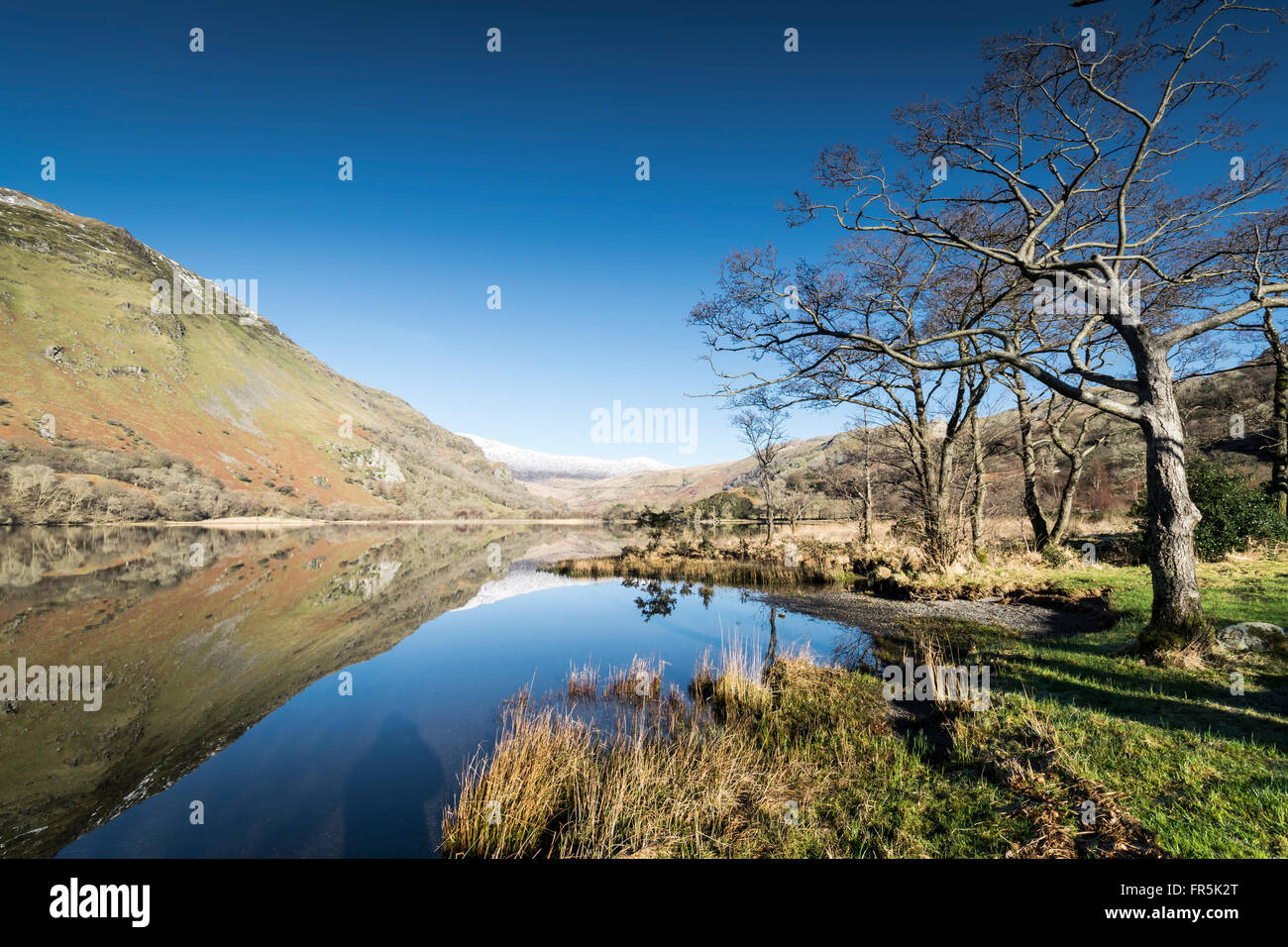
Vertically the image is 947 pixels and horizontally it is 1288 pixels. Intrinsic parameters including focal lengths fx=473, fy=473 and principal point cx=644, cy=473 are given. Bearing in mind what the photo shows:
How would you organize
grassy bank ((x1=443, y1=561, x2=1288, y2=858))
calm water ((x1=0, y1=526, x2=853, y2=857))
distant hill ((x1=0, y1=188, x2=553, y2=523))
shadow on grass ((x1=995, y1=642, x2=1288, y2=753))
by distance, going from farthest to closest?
distant hill ((x1=0, y1=188, x2=553, y2=523)) → calm water ((x1=0, y1=526, x2=853, y2=857)) → shadow on grass ((x1=995, y1=642, x2=1288, y2=753)) → grassy bank ((x1=443, y1=561, x2=1288, y2=858))

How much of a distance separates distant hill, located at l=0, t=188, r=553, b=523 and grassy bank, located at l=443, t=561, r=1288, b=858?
64410 mm

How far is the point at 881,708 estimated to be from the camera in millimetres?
6449

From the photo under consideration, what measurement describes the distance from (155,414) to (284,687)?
91.0 m

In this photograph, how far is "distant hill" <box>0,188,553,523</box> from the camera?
51.4 metres

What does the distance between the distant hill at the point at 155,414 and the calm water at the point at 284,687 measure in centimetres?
4224

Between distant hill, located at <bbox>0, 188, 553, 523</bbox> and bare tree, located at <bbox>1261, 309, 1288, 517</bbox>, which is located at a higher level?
distant hill, located at <bbox>0, 188, 553, 523</bbox>

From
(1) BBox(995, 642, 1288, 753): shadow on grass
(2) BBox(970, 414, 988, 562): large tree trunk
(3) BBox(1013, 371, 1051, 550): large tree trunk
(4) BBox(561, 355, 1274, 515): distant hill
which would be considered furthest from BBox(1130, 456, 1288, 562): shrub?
(1) BBox(995, 642, 1288, 753): shadow on grass

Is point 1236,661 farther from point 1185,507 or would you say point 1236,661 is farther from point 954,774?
point 954,774

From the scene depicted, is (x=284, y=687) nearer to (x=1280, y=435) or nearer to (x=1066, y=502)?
(x=1066, y=502)

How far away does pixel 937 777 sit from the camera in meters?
4.31

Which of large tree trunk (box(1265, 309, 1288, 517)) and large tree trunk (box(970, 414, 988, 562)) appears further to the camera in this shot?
large tree trunk (box(970, 414, 988, 562))

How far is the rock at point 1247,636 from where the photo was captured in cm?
599

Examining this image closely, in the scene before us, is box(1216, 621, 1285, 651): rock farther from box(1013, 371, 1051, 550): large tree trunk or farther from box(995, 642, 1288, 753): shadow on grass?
box(1013, 371, 1051, 550): large tree trunk
